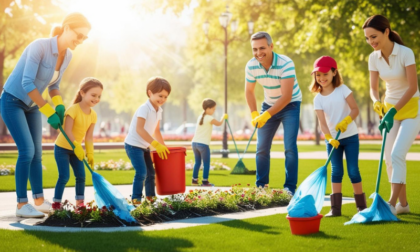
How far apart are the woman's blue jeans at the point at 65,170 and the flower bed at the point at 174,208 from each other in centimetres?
22

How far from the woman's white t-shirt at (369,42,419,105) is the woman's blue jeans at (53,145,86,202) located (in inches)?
142

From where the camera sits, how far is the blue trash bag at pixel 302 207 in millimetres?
5160

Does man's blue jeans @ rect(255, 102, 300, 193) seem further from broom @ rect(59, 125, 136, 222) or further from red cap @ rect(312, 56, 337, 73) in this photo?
broom @ rect(59, 125, 136, 222)

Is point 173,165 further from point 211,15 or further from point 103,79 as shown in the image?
point 103,79

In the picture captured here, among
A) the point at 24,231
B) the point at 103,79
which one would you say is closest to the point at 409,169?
the point at 24,231

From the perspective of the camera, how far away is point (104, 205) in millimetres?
5867

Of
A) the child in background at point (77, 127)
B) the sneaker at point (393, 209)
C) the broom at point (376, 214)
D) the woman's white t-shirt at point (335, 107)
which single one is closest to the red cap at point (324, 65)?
the woman's white t-shirt at point (335, 107)

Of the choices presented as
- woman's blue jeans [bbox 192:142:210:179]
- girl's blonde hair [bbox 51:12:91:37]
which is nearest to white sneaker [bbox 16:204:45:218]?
girl's blonde hair [bbox 51:12:91:37]

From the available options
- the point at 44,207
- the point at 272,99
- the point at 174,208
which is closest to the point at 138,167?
the point at 174,208

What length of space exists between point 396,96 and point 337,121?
711mm

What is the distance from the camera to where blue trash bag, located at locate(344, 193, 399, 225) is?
5.79 metres

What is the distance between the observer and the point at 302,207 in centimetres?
517

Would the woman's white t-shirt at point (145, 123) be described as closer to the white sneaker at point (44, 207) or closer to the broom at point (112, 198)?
the broom at point (112, 198)

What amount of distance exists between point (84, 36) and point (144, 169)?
1697 mm
